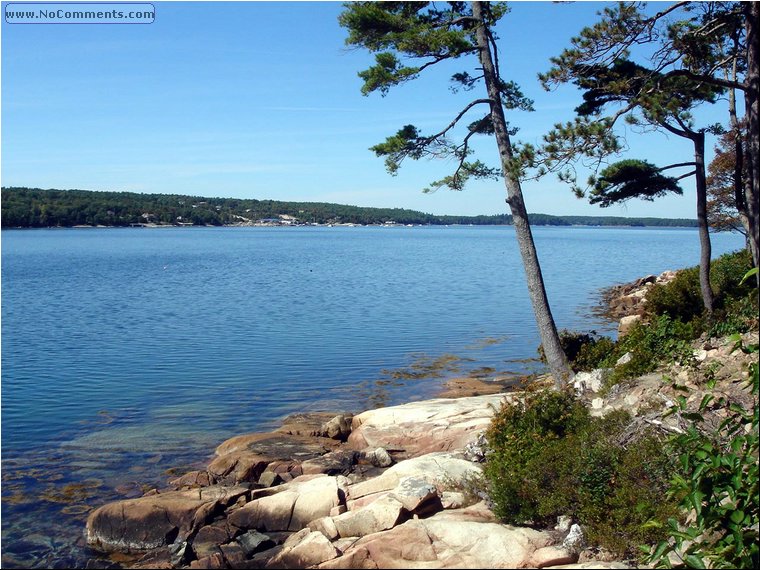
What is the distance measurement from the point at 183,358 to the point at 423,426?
12.7 metres

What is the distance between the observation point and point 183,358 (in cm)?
2442

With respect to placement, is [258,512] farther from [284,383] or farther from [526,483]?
[284,383]

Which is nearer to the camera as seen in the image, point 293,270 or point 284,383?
point 284,383

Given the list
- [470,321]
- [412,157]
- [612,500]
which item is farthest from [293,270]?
[612,500]

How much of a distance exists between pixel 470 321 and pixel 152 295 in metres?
21.4

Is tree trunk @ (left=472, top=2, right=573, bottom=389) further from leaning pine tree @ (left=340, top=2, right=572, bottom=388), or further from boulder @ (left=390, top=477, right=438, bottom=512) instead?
boulder @ (left=390, top=477, right=438, bottom=512)

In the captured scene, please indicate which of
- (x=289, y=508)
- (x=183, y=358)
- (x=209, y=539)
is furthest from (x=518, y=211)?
(x=183, y=358)

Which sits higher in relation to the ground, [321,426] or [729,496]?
[729,496]

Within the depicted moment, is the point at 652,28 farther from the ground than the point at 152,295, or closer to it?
farther from the ground

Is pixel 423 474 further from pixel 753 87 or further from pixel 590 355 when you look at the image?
pixel 590 355

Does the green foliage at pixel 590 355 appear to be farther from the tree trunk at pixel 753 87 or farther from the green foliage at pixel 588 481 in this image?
the tree trunk at pixel 753 87

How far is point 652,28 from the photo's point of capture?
413 inches

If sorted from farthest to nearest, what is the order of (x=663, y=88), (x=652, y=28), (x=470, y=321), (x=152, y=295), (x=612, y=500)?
(x=152, y=295) → (x=470, y=321) → (x=663, y=88) → (x=652, y=28) → (x=612, y=500)

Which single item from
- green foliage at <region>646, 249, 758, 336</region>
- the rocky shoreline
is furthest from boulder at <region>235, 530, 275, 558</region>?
green foliage at <region>646, 249, 758, 336</region>
